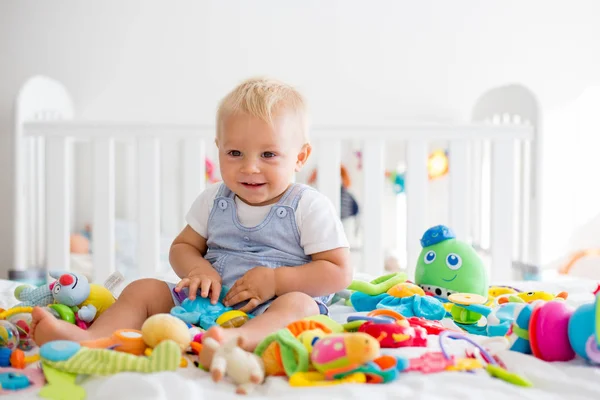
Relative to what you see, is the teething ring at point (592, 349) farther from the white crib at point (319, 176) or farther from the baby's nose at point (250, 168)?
the white crib at point (319, 176)

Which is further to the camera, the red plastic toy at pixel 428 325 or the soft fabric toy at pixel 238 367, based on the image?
the red plastic toy at pixel 428 325

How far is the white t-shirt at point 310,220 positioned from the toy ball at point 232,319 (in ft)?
0.63

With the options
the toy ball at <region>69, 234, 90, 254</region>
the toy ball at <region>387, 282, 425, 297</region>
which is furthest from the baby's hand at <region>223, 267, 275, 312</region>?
the toy ball at <region>69, 234, 90, 254</region>

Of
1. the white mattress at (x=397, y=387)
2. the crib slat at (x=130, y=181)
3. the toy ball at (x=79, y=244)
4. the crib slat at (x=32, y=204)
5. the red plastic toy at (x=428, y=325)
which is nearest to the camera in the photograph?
the white mattress at (x=397, y=387)

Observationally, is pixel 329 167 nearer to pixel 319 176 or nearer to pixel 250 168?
pixel 319 176

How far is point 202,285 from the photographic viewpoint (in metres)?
1.02

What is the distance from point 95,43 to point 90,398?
221 centimetres

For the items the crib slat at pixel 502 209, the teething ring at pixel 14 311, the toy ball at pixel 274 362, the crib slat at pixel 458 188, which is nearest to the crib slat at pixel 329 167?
the crib slat at pixel 458 188

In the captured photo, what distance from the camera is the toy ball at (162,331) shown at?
813 millimetres

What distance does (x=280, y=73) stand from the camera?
2.74 m

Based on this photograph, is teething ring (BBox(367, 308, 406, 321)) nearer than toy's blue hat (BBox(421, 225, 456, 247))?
Yes

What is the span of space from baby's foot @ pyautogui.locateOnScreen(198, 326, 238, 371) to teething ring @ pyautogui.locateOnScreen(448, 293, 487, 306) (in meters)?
0.39

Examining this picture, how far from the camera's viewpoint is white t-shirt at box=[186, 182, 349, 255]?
3.62 feet

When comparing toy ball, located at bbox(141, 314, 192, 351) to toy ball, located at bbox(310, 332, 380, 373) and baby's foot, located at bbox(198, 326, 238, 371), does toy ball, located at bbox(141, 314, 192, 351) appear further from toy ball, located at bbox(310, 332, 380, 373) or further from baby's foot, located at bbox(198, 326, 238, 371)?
toy ball, located at bbox(310, 332, 380, 373)
